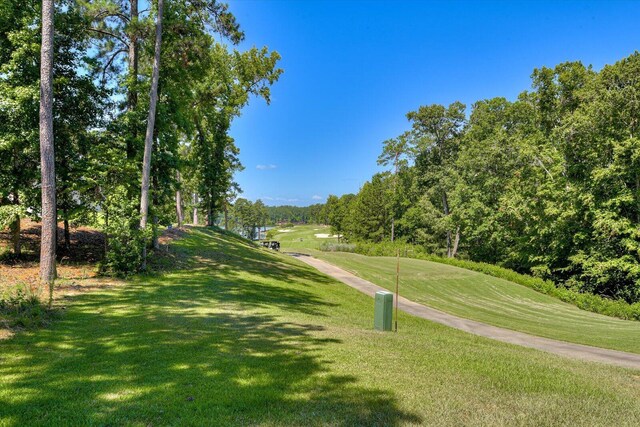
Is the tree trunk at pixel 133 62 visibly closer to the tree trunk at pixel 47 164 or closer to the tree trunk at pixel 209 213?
the tree trunk at pixel 47 164

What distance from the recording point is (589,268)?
25625mm

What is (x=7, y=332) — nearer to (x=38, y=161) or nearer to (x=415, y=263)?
(x=38, y=161)

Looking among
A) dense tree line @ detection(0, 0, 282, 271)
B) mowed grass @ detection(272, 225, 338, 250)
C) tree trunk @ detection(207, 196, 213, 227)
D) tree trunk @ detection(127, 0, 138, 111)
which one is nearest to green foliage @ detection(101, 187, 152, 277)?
dense tree line @ detection(0, 0, 282, 271)

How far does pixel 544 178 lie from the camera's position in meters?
31.0

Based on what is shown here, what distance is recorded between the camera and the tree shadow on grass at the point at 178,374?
146 inches

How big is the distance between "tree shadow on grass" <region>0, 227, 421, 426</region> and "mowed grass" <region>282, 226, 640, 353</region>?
12.6 m

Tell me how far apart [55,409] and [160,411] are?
3.84 ft

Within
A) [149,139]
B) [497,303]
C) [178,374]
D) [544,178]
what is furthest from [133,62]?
[544,178]

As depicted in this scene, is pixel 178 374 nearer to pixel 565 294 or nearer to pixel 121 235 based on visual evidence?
pixel 121 235

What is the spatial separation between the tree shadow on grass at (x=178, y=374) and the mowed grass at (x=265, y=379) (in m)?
0.02

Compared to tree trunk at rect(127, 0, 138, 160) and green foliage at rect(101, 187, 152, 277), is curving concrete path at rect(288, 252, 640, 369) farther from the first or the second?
tree trunk at rect(127, 0, 138, 160)

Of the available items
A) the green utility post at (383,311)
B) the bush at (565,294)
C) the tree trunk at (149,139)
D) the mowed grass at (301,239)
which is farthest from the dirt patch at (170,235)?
the mowed grass at (301,239)

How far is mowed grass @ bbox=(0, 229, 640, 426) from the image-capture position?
3.78 metres

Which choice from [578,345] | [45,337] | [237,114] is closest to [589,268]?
[578,345]
